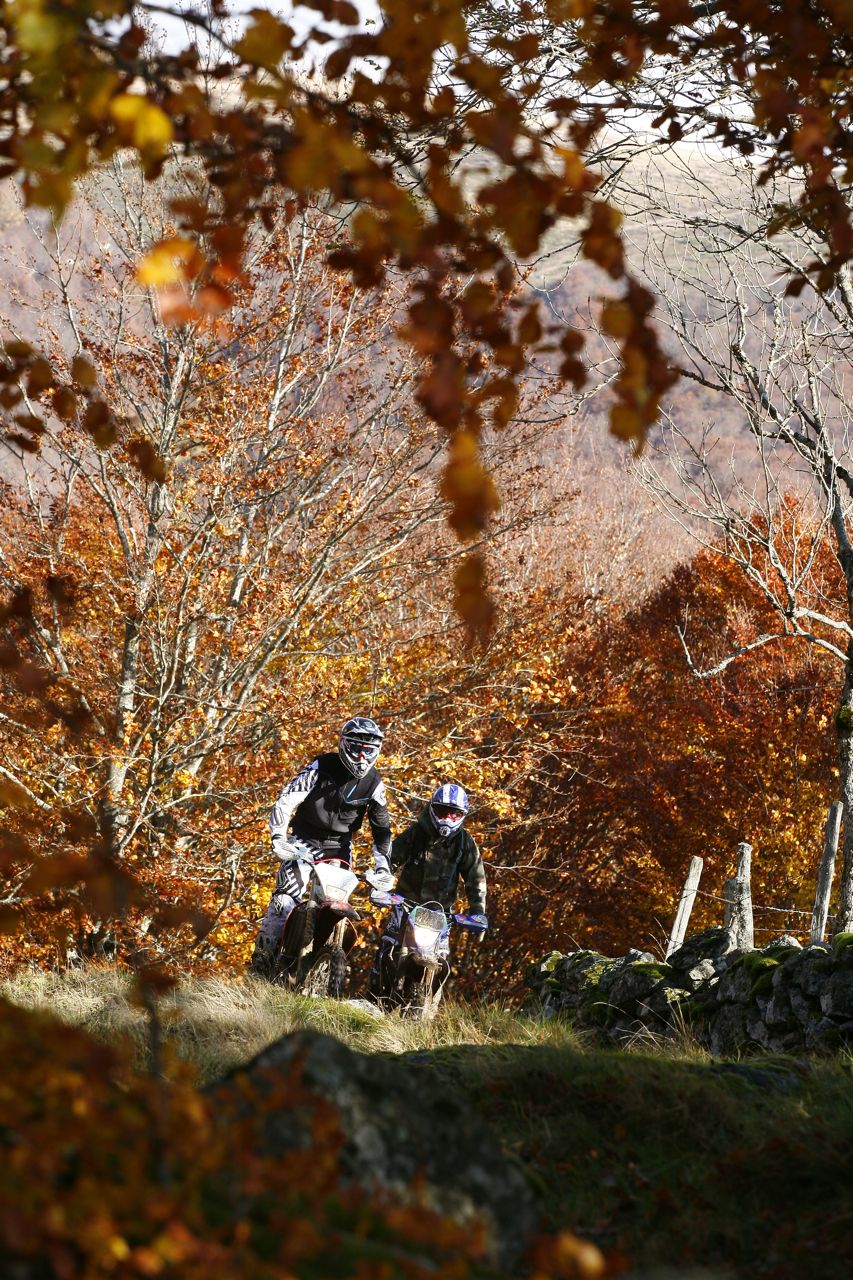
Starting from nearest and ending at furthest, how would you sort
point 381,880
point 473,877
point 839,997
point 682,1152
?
1. point 682,1152
2. point 839,997
3. point 381,880
4. point 473,877

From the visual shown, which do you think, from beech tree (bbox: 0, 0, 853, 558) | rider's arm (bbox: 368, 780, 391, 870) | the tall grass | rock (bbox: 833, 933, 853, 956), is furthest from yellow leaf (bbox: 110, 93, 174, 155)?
rock (bbox: 833, 933, 853, 956)

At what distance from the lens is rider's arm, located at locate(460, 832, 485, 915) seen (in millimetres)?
7680

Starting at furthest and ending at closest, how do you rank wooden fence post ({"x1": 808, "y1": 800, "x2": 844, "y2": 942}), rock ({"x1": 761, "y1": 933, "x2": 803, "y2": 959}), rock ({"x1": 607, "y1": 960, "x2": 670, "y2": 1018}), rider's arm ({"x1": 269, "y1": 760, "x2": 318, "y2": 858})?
wooden fence post ({"x1": 808, "y1": 800, "x2": 844, "y2": 942}) → rock ({"x1": 607, "y1": 960, "x2": 670, "y2": 1018}) → rock ({"x1": 761, "y1": 933, "x2": 803, "y2": 959}) → rider's arm ({"x1": 269, "y1": 760, "x2": 318, "y2": 858})

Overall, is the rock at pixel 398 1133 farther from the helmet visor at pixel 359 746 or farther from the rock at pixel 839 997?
the helmet visor at pixel 359 746

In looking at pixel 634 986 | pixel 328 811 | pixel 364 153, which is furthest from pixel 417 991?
pixel 364 153

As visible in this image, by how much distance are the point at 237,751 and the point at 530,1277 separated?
9.81 metres

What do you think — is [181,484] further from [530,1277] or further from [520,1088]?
[530,1277]

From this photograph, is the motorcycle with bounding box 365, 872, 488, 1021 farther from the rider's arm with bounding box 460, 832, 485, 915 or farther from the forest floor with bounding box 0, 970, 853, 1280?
the forest floor with bounding box 0, 970, 853, 1280

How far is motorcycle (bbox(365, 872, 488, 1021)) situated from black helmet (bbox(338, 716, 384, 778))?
0.70 m

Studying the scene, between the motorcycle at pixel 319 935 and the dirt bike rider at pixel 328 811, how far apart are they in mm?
97

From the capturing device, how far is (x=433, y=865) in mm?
7656

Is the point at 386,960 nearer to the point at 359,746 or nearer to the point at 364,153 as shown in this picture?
the point at 359,746

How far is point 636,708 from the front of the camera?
21734 mm

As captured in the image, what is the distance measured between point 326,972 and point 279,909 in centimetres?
51
